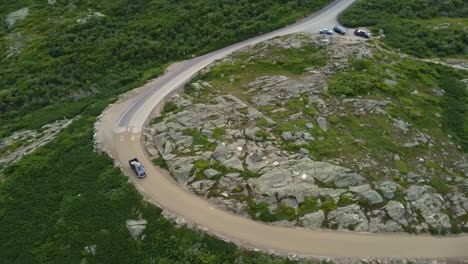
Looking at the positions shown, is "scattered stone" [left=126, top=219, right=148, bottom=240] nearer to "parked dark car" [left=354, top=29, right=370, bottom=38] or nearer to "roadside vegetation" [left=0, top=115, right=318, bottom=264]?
"roadside vegetation" [left=0, top=115, right=318, bottom=264]

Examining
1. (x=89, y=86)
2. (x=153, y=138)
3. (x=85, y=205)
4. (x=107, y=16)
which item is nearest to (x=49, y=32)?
(x=107, y=16)

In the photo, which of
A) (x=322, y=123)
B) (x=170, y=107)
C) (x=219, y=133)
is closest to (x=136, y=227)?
(x=219, y=133)

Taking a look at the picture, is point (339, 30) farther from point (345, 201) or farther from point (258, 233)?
point (258, 233)

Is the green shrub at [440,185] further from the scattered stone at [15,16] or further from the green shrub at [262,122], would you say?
the scattered stone at [15,16]

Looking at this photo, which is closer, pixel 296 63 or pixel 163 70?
pixel 296 63

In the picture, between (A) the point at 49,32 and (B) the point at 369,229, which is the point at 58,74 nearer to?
(A) the point at 49,32

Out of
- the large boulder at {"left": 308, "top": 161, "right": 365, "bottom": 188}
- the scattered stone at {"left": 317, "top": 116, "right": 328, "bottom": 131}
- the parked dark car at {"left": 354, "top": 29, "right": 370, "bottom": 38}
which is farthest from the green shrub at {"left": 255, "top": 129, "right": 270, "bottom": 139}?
the parked dark car at {"left": 354, "top": 29, "right": 370, "bottom": 38}
